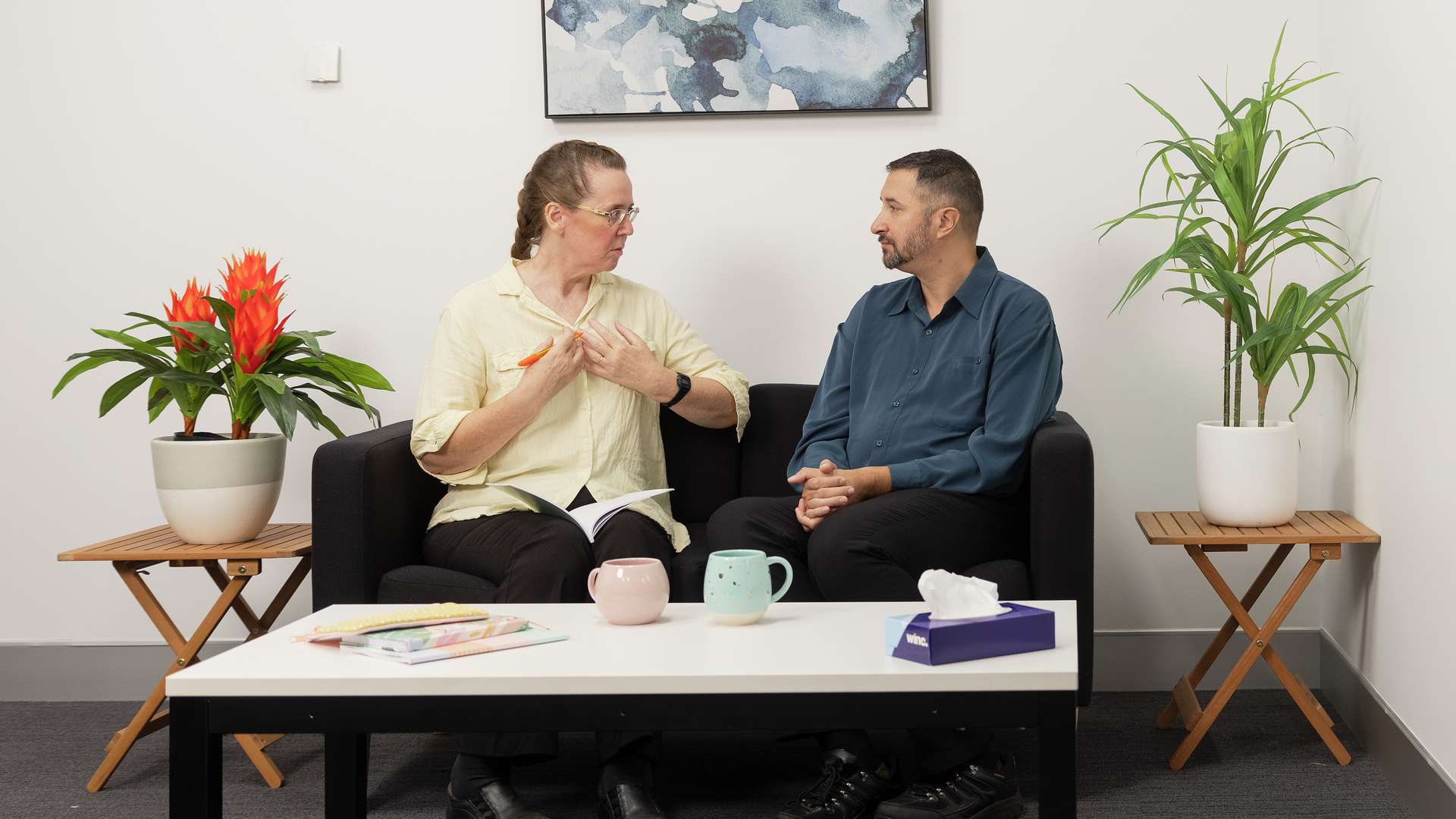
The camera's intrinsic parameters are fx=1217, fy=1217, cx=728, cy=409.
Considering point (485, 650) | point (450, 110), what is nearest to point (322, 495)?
point (485, 650)

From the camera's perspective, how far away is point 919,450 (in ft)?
8.37

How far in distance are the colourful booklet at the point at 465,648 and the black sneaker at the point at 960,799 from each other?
861mm

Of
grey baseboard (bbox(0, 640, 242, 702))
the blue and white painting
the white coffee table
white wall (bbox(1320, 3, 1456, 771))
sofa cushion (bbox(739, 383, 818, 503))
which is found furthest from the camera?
grey baseboard (bbox(0, 640, 242, 702))

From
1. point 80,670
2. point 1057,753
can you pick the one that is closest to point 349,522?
point 80,670

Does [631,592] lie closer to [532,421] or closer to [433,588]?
[433,588]

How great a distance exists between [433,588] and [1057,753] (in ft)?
4.51

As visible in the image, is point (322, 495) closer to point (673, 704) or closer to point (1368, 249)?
point (673, 704)

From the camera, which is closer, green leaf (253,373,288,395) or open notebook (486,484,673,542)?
open notebook (486,484,673,542)

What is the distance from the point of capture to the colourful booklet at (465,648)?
4.79ft

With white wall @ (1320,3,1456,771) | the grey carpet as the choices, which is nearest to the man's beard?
white wall @ (1320,3,1456,771)

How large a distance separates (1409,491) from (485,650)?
1743 mm

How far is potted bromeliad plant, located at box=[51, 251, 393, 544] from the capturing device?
254cm

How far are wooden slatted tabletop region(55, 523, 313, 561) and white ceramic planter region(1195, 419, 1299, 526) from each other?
1884 mm

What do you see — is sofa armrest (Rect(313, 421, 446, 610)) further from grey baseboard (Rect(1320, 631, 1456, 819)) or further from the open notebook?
grey baseboard (Rect(1320, 631, 1456, 819))
